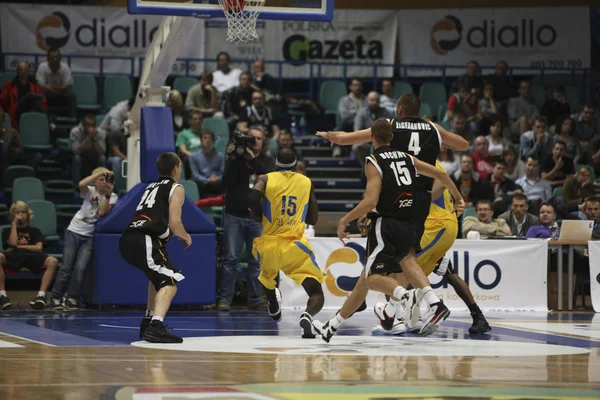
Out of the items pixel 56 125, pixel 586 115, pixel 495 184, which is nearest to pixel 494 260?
pixel 495 184

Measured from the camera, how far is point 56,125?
20.1m

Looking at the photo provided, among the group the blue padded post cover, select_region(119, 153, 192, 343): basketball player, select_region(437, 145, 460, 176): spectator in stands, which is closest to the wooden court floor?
select_region(119, 153, 192, 343): basketball player

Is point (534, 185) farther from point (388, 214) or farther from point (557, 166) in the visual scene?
point (388, 214)

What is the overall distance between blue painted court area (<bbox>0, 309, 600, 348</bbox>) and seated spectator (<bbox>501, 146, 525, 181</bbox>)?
4849 millimetres

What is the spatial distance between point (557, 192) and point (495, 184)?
110 centimetres

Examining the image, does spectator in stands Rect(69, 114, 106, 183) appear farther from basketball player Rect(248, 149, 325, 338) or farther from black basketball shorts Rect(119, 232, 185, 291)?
black basketball shorts Rect(119, 232, 185, 291)

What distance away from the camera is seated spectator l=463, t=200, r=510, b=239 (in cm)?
1548

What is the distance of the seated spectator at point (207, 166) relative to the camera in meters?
17.1

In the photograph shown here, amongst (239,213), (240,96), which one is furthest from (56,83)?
(239,213)

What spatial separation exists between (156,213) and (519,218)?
25.0 feet

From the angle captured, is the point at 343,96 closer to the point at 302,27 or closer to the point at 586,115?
the point at 302,27

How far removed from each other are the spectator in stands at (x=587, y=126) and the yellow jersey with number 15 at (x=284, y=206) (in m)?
11.3

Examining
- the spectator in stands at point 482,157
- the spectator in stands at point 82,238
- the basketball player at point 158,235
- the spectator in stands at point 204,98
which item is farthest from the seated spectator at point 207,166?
the basketball player at point 158,235

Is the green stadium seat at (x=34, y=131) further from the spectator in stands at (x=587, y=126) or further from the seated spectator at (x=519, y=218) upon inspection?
the spectator in stands at (x=587, y=126)
